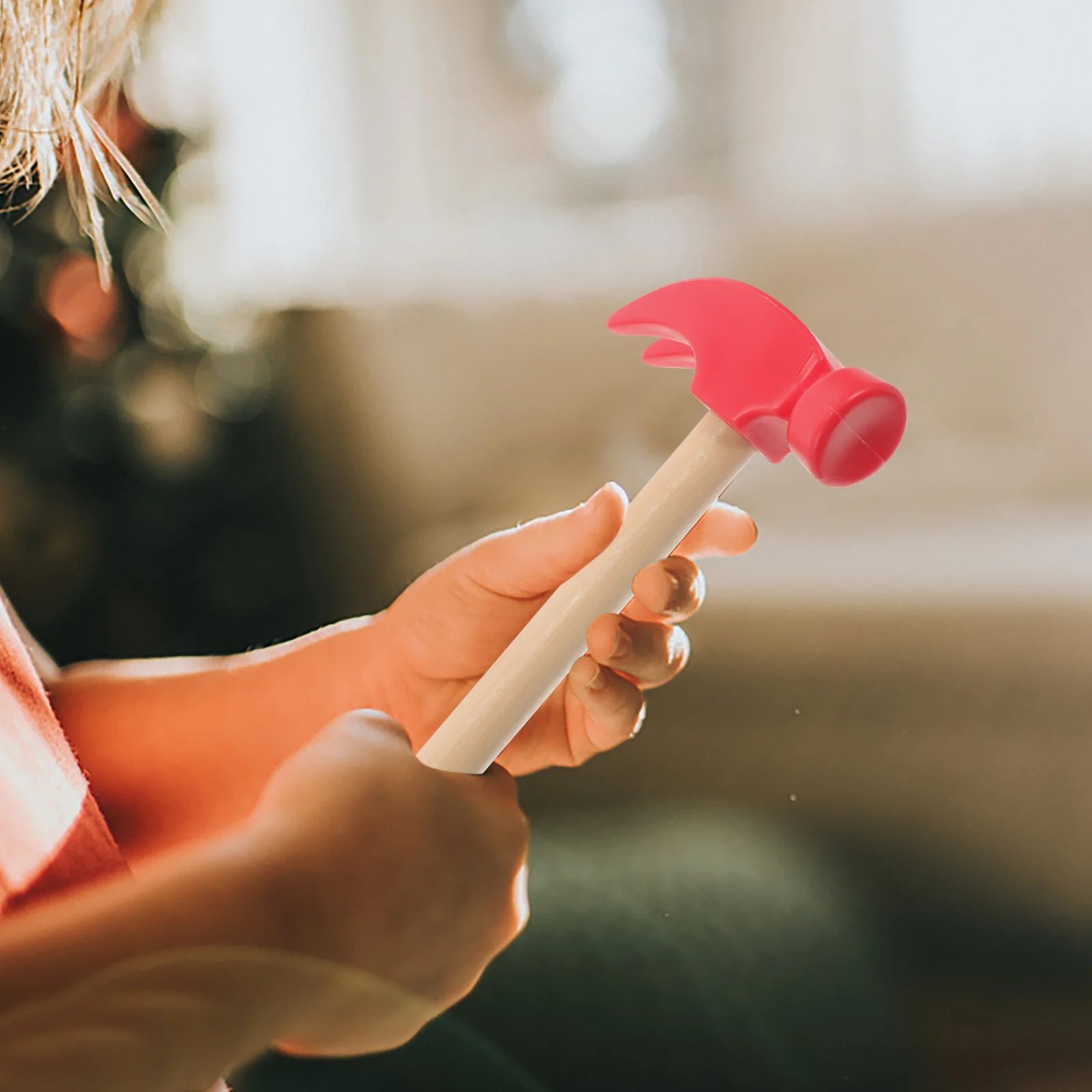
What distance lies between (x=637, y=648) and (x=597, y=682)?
1 centimetres

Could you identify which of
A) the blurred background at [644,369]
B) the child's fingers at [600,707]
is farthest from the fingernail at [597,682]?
the blurred background at [644,369]

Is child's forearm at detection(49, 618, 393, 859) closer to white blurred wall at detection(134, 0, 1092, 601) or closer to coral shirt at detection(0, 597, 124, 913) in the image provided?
coral shirt at detection(0, 597, 124, 913)

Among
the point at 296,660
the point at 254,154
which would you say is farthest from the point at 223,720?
the point at 254,154

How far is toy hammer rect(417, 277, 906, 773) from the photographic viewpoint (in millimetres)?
152

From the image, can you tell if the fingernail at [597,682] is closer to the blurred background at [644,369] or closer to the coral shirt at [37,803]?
the coral shirt at [37,803]

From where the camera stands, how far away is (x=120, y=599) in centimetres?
68

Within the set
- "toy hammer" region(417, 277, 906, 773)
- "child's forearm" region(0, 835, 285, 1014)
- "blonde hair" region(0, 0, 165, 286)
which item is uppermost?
"blonde hair" region(0, 0, 165, 286)

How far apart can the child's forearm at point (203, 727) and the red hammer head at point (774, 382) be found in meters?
0.13

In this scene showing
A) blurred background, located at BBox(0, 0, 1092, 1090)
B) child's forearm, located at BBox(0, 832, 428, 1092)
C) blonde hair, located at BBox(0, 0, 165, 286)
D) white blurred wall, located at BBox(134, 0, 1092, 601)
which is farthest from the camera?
white blurred wall, located at BBox(134, 0, 1092, 601)

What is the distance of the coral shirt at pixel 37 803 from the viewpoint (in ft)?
0.63

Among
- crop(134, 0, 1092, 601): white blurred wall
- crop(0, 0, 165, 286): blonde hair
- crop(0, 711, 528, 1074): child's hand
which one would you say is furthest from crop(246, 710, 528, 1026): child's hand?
crop(134, 0, 1092, 601): white blurred wall

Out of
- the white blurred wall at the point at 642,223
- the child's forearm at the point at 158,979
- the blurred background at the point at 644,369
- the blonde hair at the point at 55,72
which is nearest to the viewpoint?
the child's forearm at the point at 158,979

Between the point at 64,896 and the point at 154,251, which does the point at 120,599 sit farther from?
the point at 64,896

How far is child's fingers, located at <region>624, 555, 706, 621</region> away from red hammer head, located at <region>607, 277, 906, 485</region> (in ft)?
0.10
